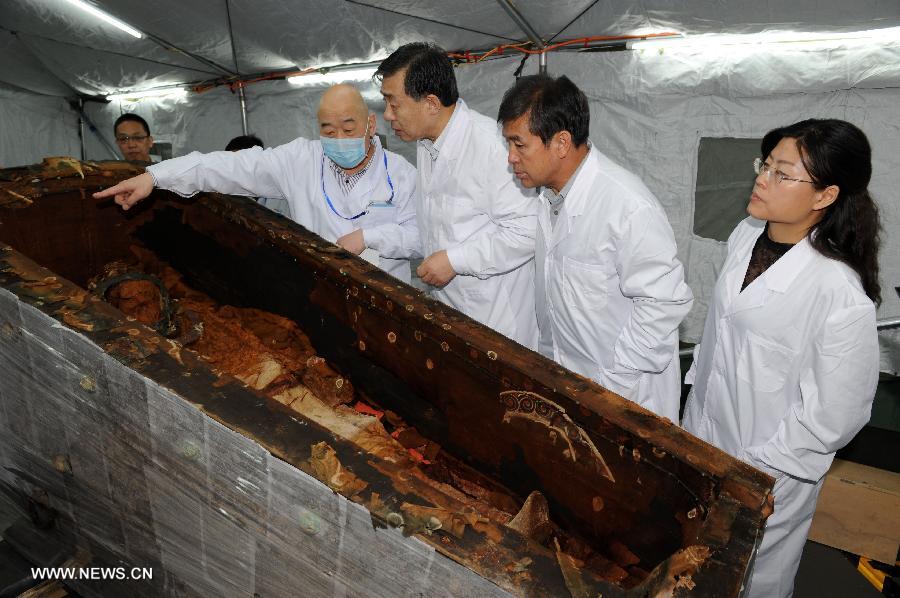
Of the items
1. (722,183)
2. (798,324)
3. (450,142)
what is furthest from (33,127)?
(798,324)

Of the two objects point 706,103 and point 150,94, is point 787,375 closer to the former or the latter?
point 706,103

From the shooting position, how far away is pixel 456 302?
2.90 meters

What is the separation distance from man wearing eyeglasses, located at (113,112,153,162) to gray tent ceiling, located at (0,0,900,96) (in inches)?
71.4

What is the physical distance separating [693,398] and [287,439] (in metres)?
1.59

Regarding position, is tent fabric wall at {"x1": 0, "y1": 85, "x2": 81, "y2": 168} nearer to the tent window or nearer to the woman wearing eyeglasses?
the tent window

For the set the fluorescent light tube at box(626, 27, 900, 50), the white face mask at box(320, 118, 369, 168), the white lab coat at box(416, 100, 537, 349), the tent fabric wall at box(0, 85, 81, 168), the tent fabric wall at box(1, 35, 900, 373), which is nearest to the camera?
the white lab coat at box(416, 100, 537, 349)

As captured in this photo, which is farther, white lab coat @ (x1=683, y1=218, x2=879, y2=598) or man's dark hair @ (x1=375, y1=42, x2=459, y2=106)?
man's dark hair @ (x1=375, y1=42, x2=459, y2=106)

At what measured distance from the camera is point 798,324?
1814mm

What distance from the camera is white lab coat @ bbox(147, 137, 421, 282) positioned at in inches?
110

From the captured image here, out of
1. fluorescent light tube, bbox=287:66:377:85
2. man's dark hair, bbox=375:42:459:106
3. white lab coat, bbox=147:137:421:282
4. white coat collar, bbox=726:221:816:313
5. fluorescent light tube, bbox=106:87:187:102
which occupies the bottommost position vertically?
white coat collar, bbox=726:221:816:313

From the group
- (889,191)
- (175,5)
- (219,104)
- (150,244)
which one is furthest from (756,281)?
(219,104)

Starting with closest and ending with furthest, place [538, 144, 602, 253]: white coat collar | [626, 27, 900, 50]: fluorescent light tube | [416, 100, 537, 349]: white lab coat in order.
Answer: [538, 144, 602, 253]: white coat collar, [416, 100, 537, 349]: white lab coat, [626, 27, 900, 50]: fluorescent light tube

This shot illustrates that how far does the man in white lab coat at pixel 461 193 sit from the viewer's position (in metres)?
2.49

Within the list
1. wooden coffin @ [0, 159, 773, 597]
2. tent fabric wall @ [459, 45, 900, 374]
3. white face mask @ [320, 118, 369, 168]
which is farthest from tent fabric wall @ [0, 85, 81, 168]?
white face mask @ [320, 118, 369, 168]
